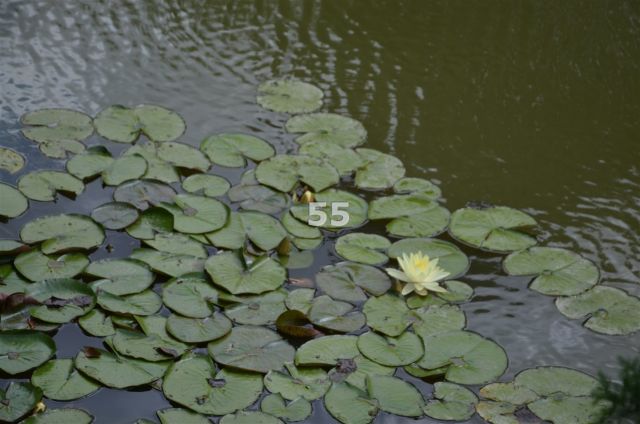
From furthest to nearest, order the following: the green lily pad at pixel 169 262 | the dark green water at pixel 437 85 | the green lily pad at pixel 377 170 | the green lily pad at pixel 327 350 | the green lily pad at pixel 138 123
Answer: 1. the green lily pad at pixel 138 123
2. the green lily pad at pixel 377 170
3. the dark green water at pixel 437 85
4. the green lily pad at pixel 169 262
5. the green lily pad at pixel 327 350

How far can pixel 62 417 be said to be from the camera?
2.09 metres

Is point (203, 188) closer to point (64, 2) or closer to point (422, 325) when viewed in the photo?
point (422, 325)

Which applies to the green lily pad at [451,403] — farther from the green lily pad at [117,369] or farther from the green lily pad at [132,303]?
the green lily pad at [132,303]

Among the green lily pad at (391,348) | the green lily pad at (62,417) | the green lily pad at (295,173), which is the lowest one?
the green lily pad at (62,417)

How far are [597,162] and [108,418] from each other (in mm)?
2019

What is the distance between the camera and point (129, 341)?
230 centimetres

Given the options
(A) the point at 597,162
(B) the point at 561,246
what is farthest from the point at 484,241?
(A) the point at 597,162

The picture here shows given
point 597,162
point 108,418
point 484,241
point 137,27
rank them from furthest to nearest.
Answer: point 137,27, point 597,162, point 484,241, point 108,418

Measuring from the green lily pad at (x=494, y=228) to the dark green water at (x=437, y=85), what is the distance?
0.06 metres

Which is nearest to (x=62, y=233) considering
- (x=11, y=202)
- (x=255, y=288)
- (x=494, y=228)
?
(x=11, y=202)

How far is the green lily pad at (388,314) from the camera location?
95.7 inches

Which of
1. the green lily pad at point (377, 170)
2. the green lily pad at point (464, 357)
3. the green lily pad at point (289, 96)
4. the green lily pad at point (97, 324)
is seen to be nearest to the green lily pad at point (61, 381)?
the green lily pad at point (97, 324)

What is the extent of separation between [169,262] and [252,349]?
425 millimetres

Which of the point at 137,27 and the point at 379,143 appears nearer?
the point at 379,143
